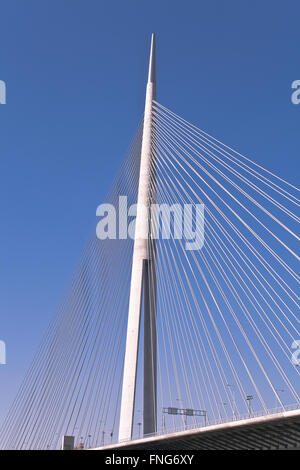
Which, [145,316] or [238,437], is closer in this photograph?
[238,437]

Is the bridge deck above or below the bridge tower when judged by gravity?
below

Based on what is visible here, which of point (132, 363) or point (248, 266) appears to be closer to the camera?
→ point (248, 266)

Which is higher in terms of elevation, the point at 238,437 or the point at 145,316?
the point at 145,316
